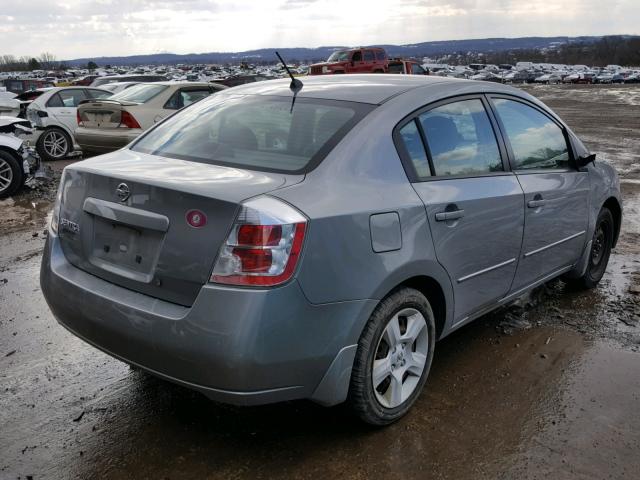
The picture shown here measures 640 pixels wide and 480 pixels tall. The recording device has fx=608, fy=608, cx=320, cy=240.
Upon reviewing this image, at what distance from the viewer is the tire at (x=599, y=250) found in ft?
16.5

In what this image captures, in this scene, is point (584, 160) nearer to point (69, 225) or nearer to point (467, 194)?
point (467, 194)

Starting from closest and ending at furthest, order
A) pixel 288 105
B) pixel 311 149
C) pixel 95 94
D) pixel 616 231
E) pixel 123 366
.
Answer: pixel 311 149, pixel 288 105, pixel 123 366, pixel 616 231, pixel 95 94

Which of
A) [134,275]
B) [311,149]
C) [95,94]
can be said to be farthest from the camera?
[95,94]

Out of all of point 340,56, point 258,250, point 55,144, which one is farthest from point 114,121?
point 340,56

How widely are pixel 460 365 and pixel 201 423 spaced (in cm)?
166

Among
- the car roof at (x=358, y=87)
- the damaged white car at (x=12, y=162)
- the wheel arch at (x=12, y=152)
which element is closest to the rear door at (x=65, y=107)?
the damaged white car at (x=12, y=162)

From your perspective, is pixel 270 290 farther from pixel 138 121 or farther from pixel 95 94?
pixel 95 94

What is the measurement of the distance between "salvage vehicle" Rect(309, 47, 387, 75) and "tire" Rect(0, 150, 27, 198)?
2251 centimetres

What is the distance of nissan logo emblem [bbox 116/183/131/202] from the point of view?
2.78m

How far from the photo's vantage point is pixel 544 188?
4.00 metres

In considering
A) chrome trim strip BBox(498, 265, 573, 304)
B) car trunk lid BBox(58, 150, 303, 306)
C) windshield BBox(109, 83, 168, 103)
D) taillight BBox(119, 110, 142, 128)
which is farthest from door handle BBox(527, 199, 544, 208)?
windshield BBox(109, 83, 168, 103)

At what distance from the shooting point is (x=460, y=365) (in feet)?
12.6

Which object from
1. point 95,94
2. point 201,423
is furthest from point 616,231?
point 95,94

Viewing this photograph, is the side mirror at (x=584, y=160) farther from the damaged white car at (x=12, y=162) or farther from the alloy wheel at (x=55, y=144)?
the alloy wheel at (x=55, y=144)
